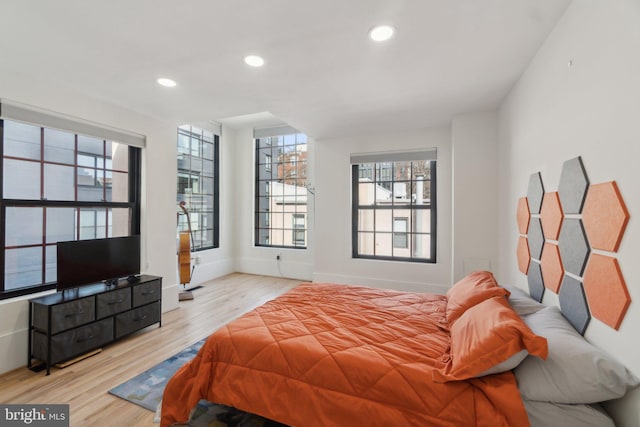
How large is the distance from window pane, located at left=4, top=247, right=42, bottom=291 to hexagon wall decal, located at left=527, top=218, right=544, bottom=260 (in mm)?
→ 4250

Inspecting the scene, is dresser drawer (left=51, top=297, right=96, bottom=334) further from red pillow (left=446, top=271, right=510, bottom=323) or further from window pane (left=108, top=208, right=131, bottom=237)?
red pillow (left=446, top=271, right=510, bottom=323)

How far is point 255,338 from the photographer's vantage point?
174cm

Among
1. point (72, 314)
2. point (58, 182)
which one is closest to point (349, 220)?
point (72, 314)

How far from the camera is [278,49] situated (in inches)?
78.9

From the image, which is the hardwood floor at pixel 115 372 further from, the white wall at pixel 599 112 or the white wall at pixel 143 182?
the white wall at pixel 599 112

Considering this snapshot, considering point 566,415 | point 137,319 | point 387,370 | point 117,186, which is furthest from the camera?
point 117,186

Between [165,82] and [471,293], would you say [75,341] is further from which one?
[471,293]

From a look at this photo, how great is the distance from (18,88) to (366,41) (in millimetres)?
2854

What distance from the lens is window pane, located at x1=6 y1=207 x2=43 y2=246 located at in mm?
2472

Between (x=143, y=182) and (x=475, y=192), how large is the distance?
397 centimetres

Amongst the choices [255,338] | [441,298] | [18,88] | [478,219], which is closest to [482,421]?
[255,338]

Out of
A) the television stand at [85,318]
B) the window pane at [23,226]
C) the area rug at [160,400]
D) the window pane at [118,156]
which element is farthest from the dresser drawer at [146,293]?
the window pane at [118,156]

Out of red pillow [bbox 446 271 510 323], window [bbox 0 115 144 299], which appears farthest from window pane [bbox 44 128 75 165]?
red pillow [bbox 446 271 510 323]

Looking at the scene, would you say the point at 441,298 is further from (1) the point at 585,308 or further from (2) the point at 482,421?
(2) the point at 482,421
